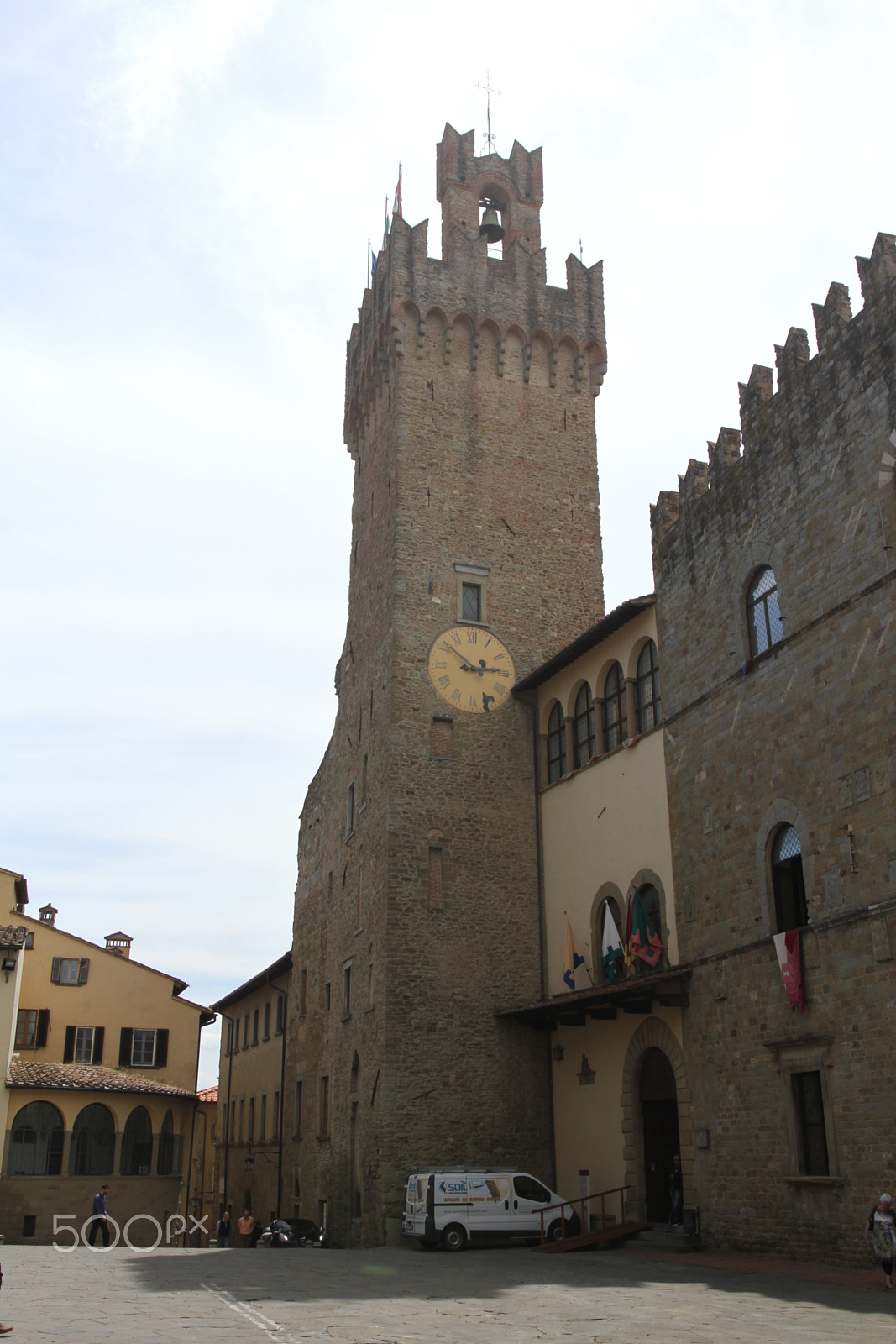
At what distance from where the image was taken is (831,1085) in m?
16.1

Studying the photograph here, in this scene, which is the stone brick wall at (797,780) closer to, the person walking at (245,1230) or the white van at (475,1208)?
the white van at (475,1208)

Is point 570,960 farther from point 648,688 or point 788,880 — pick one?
point 788,880

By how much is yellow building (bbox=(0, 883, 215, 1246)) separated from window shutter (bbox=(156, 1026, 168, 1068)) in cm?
3

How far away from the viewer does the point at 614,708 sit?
24109mm

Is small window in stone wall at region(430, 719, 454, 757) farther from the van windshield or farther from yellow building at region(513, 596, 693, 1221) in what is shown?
the van windshield

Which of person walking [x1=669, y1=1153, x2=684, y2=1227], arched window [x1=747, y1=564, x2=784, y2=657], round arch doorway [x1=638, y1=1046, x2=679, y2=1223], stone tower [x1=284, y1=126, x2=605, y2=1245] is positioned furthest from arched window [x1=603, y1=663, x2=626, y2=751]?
person walking [x1=669, y1=1153, x2=684, y2=1227]

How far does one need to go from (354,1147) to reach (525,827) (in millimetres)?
7757

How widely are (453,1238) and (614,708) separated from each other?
33.1ft

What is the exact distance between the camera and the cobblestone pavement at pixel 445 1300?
34.5 ft

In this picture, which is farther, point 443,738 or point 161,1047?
point 161,1047

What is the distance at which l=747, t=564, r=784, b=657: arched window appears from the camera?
19062 mm

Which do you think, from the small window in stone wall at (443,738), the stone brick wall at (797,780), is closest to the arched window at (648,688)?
the stone brick wall at (797,780)

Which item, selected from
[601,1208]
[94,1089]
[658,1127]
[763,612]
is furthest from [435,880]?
[94,1089]

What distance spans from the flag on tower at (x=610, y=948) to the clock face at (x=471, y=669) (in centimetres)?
599
